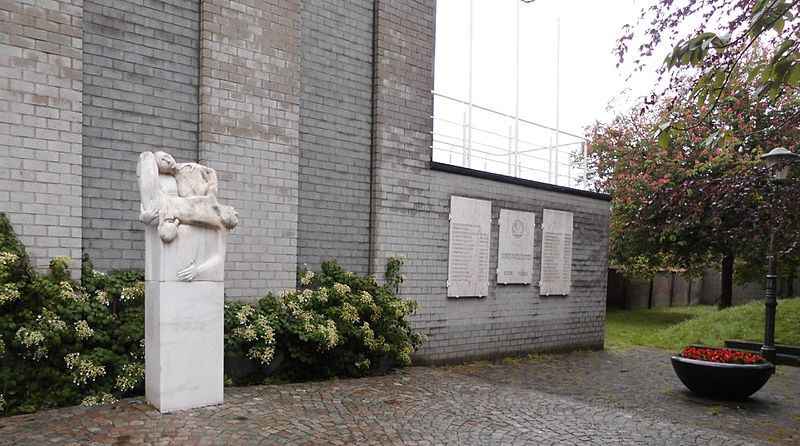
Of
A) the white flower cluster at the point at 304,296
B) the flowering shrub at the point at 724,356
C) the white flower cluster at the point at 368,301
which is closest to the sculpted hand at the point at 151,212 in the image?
the white flower cluster at the point at 304,296

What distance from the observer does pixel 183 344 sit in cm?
535

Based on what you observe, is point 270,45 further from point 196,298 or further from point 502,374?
point 502,374

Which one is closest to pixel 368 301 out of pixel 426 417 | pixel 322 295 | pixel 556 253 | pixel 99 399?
pixel 322 295

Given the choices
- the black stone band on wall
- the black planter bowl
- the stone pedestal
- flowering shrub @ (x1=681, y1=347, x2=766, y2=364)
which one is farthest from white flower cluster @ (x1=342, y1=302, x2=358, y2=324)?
flowering shrub @ (x1=681, y1=347, x2=766, y2=364)

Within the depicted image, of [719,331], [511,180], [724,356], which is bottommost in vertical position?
[719,331]

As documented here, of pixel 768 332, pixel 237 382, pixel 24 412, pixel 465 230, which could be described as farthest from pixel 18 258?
pixel 768 332

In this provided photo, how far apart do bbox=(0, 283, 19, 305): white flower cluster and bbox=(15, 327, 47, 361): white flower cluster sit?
0.27 meters

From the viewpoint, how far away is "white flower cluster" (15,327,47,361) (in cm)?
511

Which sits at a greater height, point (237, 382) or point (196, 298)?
point (196, 298)

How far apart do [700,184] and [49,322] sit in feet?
21.0

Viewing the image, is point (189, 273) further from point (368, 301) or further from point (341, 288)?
point (368, 301)

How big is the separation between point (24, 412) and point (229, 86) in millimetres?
3937

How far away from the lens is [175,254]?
529cm

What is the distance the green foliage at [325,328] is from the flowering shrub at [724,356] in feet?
11.7
